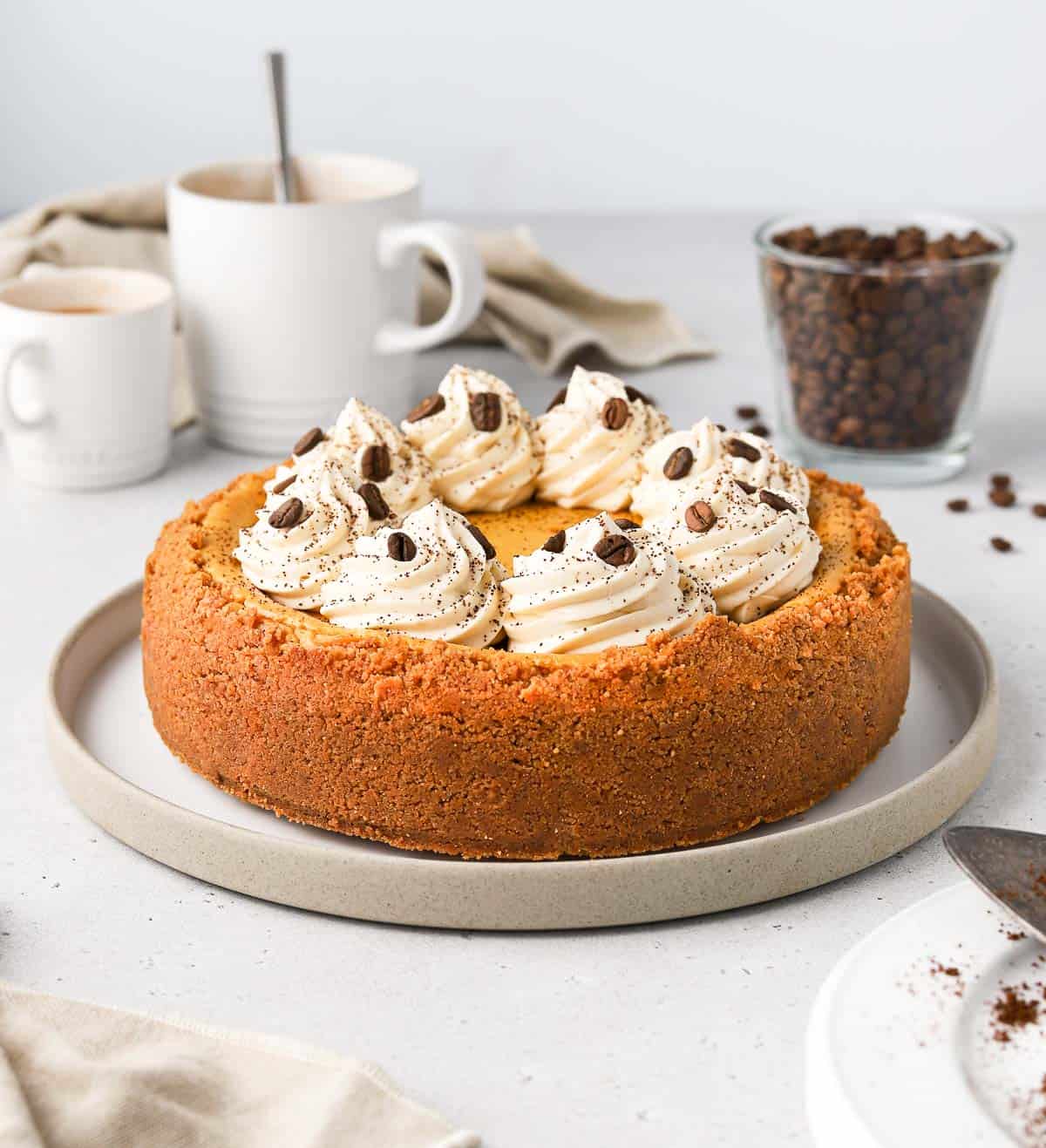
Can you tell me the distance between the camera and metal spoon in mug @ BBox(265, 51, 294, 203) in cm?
280

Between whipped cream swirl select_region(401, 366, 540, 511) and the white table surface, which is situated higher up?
A: whipped cream swirl select_region(401, 366, 540, 511)

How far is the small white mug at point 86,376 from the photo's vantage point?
2693mm

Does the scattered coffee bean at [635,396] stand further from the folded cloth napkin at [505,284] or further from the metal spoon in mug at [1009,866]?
the folded cloth napkin at [505,284]

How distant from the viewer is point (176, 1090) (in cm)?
132

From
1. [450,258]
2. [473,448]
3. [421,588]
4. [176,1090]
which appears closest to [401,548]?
[421,588]

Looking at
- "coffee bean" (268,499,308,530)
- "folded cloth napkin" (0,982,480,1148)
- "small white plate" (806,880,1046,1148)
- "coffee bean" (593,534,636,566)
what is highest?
"coffee bean" (593,534,636,566)

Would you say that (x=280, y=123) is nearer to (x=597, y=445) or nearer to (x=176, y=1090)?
(x=597, y=445)

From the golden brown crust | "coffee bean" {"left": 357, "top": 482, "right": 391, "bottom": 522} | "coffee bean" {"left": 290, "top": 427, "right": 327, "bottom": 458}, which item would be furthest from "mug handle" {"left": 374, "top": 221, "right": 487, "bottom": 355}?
the golden brown crust

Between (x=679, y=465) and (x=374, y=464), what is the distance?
35 cm

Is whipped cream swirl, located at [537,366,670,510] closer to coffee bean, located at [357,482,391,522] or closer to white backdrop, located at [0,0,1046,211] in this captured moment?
coffee bean, located at [357,482,391,522]

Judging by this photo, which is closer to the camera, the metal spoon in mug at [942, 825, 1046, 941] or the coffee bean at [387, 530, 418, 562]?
the metal spoon in mug at [942, 825, 1046, 941]

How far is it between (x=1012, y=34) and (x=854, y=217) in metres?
1.68

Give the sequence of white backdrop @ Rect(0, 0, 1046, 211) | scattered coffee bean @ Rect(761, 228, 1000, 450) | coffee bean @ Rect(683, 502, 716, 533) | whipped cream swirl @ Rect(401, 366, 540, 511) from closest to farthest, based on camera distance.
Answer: coffee bean @ Rect(683, 502, 716, 533), whipped cream swirl @ Rect(401, 366, 540, 511), scattered coffee bean @ Rect(761, 228, 1000, 450), white backdrop @ Rect(0, 0, 1046, 211)

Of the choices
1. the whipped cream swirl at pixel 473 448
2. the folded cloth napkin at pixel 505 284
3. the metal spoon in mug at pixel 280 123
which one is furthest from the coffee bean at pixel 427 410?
the folded cloth napkin at pixel 505 284
